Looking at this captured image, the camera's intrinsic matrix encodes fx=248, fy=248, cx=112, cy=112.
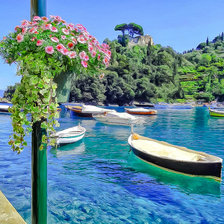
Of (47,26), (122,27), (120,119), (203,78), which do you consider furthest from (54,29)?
(122,27)

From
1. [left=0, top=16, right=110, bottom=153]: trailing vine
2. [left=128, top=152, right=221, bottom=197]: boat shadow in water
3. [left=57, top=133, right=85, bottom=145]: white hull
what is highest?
[left=0, top=16, right=110, bottom=153]: trailing vine

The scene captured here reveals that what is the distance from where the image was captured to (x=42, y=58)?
10.2ft

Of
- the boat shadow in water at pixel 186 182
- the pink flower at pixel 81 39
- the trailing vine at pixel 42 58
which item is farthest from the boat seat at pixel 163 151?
the pink flower at pixel 81 39

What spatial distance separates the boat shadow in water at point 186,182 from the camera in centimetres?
1016

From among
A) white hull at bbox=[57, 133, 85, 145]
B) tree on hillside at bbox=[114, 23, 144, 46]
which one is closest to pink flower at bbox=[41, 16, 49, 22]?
white hull at bbox=[57, 133, 85, 145]

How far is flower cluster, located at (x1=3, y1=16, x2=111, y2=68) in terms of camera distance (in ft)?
9.87

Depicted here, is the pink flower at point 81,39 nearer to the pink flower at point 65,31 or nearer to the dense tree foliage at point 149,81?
the pink flower at point 65,31

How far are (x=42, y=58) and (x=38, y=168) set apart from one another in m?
1.48

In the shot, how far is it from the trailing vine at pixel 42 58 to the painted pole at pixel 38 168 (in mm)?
110

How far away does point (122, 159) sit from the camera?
594 inches

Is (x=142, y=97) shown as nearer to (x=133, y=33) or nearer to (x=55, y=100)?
(x=133, y=33)

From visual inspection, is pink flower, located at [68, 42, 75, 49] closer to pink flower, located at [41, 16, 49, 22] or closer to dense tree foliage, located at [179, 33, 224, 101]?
pink flower, located at [41, 16, 49, 22]

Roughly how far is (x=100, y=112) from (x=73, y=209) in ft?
107

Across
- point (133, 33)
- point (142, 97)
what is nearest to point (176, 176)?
point (142, 97)
